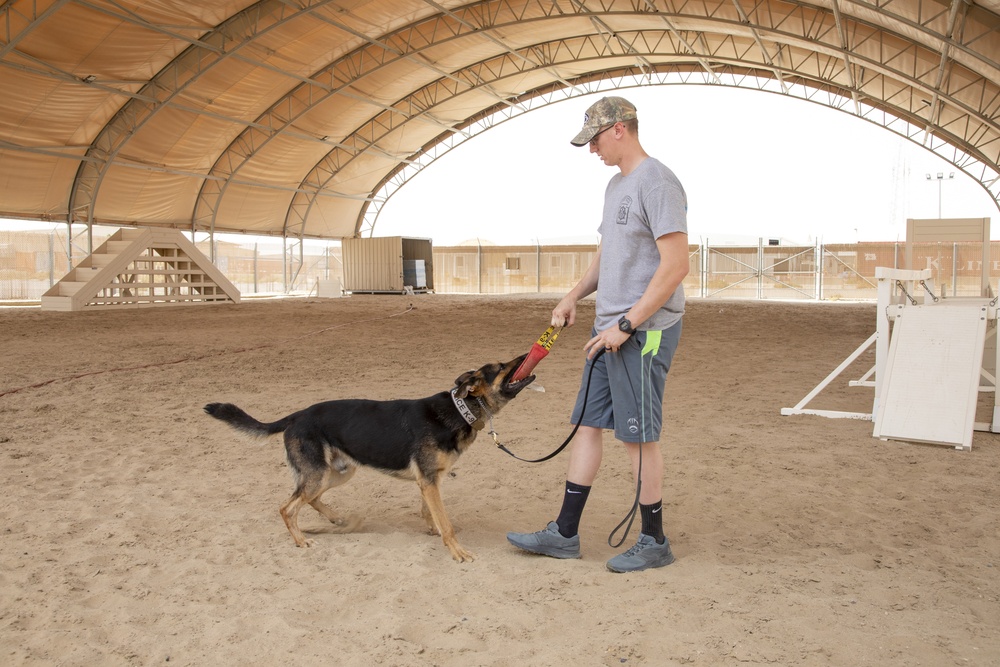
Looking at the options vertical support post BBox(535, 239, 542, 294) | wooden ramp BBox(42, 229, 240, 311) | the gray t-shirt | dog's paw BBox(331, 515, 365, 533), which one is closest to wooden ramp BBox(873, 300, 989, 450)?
the gray t-shirt

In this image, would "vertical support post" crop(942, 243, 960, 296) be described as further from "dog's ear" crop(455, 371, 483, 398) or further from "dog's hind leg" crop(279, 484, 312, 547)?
"dog's hind leg" crop(279, 484, 312, 547)

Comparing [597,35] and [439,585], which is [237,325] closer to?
[439,585]

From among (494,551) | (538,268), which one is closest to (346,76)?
(538,268)

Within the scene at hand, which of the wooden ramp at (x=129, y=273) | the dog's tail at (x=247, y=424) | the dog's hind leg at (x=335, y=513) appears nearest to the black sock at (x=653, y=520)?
the dog's hind leg at (x=335, y=513)

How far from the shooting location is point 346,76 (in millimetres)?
24594

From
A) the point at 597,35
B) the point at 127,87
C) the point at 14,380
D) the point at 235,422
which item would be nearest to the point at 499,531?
the point at 235,422

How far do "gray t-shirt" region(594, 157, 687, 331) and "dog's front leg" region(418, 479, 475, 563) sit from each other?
3.48ft

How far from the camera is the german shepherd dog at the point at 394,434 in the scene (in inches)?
132

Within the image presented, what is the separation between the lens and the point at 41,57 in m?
17.5

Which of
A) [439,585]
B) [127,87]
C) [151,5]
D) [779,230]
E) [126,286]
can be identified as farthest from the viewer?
[779,230]

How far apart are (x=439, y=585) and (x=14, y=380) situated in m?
6.67

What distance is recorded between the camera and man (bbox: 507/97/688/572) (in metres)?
A: 2.87

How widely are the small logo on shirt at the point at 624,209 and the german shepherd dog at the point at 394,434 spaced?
862mm

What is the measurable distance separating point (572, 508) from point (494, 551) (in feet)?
1.43
